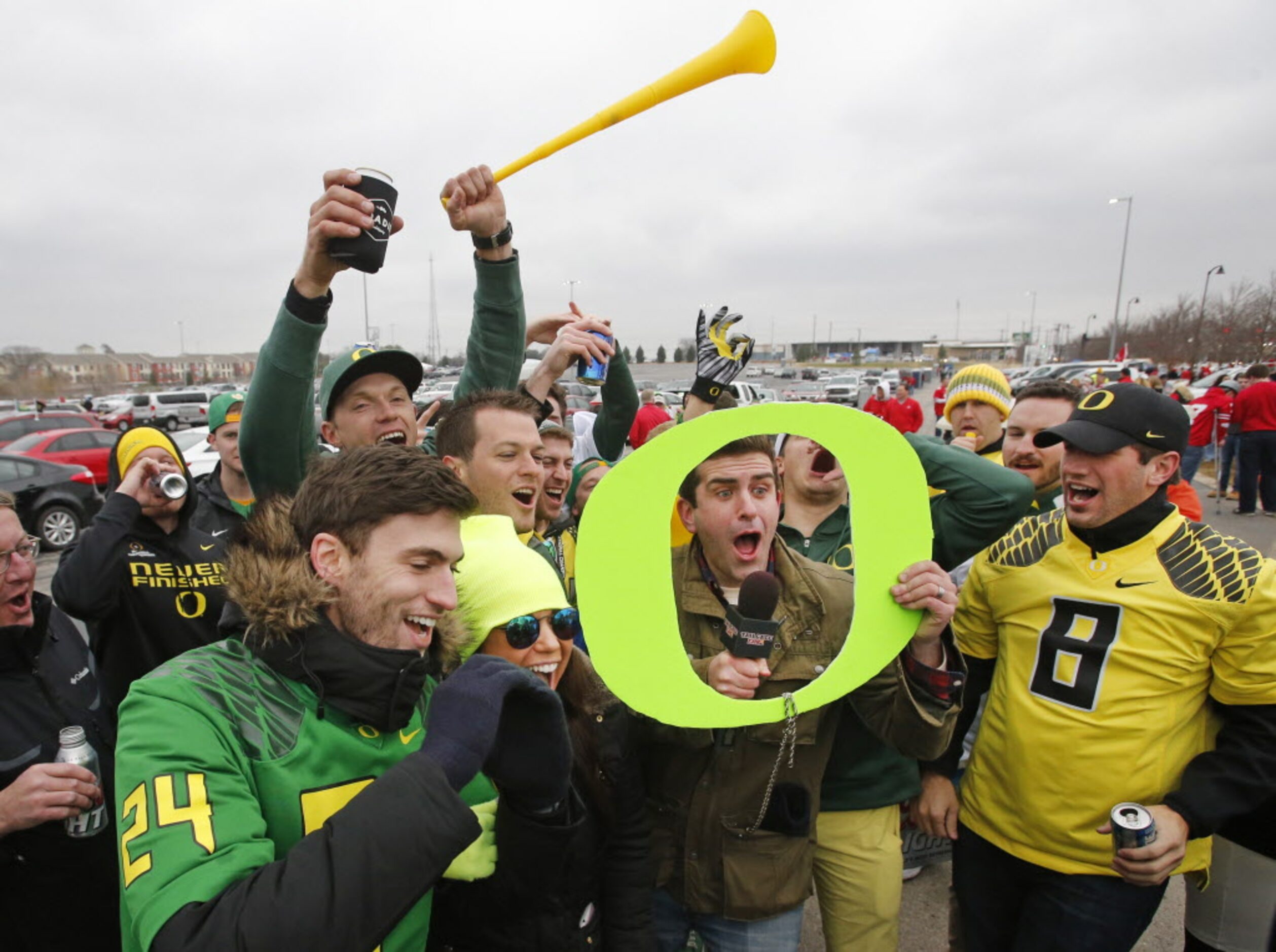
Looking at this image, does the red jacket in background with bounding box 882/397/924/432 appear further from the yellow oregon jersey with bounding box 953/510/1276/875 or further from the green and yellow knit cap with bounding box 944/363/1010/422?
the yellow oregon jersey with bounding box 953/510/1276/875

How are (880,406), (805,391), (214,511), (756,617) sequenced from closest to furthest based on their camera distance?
(756,617)
(214,511)
(880,406)
(805,391)

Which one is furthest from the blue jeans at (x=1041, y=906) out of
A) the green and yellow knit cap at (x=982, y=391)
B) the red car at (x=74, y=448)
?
the red car at (x=74, y=448)

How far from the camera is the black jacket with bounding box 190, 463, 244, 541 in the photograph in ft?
10.6

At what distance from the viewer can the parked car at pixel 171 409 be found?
1083 inches

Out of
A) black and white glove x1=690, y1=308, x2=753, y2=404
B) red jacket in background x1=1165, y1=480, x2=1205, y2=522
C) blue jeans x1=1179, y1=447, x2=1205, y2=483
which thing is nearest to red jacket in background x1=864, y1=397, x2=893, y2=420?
blue jeans x1=1179, y1=447, x2=1205, y2=483

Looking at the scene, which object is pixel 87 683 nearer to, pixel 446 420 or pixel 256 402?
pixel 256 402

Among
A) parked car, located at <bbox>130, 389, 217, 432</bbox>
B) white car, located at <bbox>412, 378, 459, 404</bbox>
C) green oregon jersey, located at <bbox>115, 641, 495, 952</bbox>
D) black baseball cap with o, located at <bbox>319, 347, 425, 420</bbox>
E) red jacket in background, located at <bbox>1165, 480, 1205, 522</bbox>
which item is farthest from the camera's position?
parked car, located at <bbox>130, 389, 217, 432</bbox>

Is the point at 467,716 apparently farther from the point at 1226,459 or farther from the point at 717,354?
the point at 1226,459

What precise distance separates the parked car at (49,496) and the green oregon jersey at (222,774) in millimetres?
11171

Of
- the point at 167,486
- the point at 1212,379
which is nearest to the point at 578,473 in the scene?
the point at 167,486

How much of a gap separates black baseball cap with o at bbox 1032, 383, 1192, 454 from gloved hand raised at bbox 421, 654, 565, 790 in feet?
5.97

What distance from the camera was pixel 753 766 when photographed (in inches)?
78.7

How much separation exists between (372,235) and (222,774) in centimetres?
144

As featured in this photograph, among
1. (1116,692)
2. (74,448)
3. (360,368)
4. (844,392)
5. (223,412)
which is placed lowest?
(844,392)
